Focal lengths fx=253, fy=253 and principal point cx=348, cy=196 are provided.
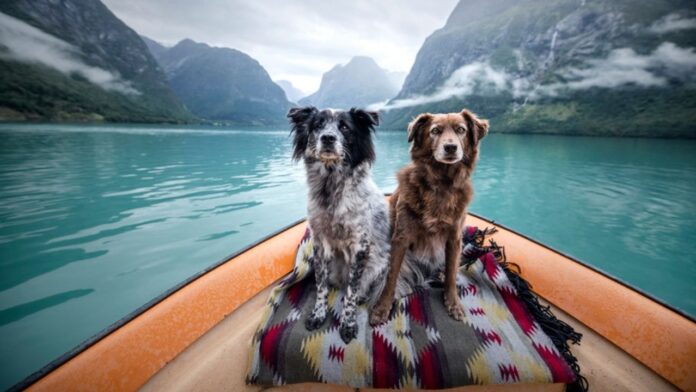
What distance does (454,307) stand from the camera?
2.54 metres

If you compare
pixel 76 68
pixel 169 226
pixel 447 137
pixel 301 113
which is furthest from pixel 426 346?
pixel 76 68

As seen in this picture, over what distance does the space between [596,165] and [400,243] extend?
2780 centimetres

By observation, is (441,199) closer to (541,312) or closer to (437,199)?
(437,199)

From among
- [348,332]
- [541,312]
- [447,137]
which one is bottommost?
[348,332]

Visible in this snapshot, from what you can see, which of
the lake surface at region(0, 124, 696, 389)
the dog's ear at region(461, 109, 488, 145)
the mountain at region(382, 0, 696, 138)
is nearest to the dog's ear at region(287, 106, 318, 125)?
the dog's ear at region(461, 109, 488, 145)

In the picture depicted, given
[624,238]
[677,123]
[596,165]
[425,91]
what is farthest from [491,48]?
[624,238]

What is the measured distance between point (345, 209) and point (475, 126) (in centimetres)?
177

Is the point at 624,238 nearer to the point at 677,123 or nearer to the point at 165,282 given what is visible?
the point at 165,282

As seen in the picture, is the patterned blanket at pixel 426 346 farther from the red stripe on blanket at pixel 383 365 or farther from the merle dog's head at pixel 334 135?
the merle dog's head at pixel 334 135

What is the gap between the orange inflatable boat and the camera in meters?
1.94

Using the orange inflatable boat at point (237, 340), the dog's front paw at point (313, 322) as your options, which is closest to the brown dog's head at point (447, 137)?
the orange inflatable boat at point (237, 340)

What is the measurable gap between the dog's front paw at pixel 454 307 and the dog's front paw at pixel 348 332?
3.18 feet

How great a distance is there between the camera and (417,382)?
2014mm

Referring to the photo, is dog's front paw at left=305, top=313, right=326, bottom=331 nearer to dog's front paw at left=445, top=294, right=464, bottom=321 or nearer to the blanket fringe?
dog's front paw at left=445, top=294, right=464, bottom=321
